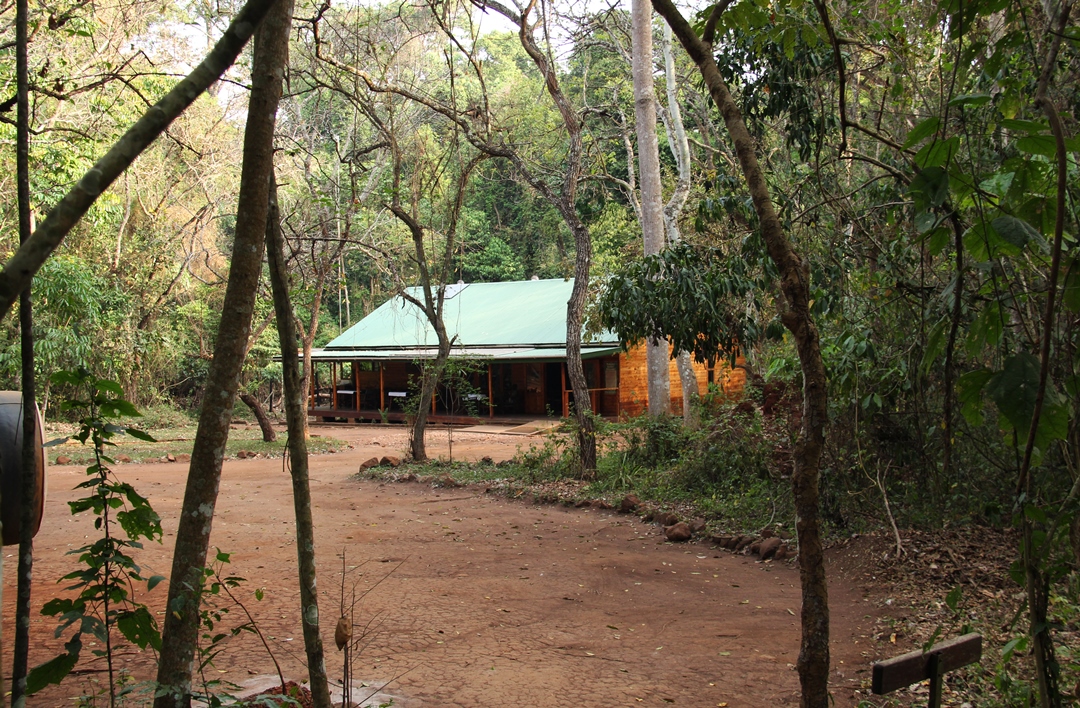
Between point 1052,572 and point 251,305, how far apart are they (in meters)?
2.85

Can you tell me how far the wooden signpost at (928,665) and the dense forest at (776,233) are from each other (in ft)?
0.97

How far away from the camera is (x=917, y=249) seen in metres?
8.06

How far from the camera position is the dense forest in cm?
245

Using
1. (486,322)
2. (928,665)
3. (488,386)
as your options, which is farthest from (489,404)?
A: (928,665)

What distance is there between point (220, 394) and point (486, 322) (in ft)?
75.9

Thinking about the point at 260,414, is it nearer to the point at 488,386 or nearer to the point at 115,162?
the point at 488,386

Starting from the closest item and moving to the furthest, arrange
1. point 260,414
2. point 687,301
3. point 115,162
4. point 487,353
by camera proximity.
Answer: point 115,162 → point 687,301 → point 260,414 → point 487,353

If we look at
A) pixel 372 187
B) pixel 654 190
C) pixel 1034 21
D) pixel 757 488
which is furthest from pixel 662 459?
pixel 372 187

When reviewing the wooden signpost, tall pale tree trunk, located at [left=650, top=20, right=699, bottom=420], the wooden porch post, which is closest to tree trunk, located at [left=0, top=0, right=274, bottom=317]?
the wooden signpost

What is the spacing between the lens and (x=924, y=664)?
8.72 feet

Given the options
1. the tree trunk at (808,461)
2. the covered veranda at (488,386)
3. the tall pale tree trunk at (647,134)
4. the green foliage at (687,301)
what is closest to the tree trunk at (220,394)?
the tree trunk at (808,461)

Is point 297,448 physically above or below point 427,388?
above

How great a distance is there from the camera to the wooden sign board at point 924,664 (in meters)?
2.51

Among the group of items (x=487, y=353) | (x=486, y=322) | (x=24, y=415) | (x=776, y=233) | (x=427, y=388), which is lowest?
(x=427, y=388)
